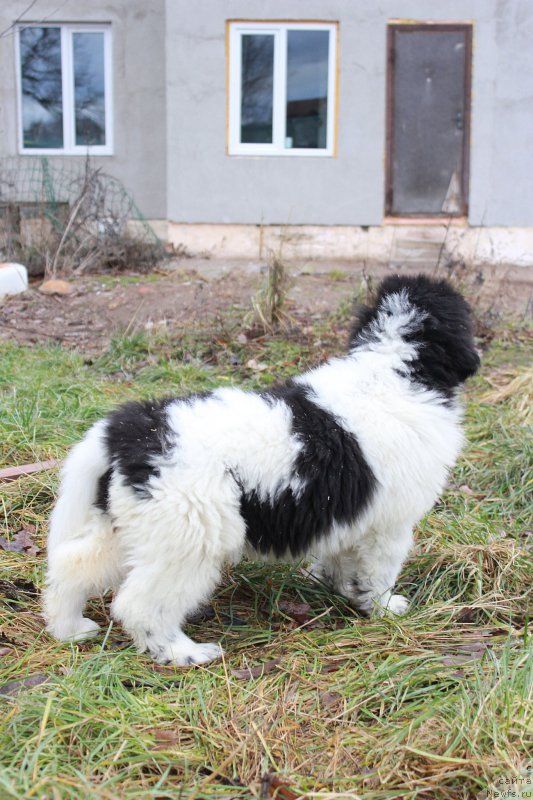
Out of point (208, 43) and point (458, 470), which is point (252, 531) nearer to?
point (458, 470)

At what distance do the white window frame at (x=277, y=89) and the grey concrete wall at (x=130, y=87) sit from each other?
1445 mm

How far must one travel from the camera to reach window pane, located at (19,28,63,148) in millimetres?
12836

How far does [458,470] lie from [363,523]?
6.37ft

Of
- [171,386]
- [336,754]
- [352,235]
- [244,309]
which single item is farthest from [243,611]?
[352,235]

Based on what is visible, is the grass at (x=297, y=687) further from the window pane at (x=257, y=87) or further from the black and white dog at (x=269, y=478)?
the window pane at (x=257, y=87)

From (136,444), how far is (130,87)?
11.1m

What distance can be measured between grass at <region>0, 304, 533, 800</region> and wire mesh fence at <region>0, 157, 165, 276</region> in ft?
22.0

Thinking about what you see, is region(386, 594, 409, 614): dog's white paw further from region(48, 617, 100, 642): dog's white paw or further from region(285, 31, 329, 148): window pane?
region(285, 31, 329, 148): window pane

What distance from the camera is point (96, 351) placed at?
731 centimetres

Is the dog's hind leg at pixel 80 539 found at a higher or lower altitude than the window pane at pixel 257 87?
lower

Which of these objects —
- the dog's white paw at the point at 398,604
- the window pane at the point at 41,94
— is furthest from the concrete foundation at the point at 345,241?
the dog's white paw at the point at 398,604

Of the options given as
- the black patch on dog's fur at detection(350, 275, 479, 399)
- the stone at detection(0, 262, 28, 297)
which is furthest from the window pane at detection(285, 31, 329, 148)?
the black patch on dog's fur at detection(350, 275, 479, 399)

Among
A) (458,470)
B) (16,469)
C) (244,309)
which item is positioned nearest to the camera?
(16,469)

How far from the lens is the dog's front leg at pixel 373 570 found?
10.7 feet
